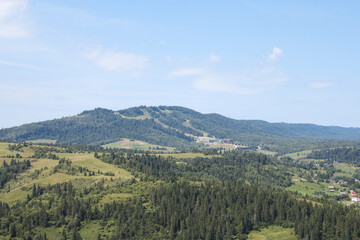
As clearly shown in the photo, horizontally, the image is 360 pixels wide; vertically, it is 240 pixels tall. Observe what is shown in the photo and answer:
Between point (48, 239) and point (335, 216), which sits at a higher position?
point (335, 216)

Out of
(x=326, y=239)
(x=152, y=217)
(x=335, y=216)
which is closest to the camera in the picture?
(x=326, y=239)

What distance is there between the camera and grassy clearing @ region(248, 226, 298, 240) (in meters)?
170

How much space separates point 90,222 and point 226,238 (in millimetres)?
75516

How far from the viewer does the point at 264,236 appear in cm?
17300

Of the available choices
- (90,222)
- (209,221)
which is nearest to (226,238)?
(209,221)

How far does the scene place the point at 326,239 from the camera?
164 metres

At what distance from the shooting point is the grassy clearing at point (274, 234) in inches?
6688

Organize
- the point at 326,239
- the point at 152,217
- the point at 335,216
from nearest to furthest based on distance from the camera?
the point at 326,239
the point at 335,216
the point at 152,217

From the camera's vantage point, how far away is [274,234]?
17438cm

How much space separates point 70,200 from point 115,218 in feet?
101

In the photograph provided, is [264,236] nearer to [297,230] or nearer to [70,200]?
[297,230]

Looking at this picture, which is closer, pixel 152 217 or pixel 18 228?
pixel 18 228

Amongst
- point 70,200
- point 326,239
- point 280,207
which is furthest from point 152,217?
point 326,239

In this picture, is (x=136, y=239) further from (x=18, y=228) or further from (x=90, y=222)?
(x=18, y=228)
